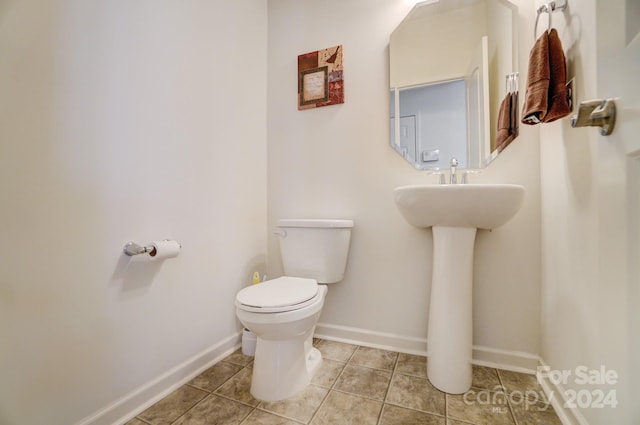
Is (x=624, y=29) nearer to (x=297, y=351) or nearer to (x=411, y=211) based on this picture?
(x=411, y=211)

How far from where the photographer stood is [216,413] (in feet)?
3.34

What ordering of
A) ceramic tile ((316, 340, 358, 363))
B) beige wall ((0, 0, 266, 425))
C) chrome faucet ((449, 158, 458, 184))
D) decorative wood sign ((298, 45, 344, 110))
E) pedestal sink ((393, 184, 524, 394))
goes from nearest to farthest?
beige wall ((0, 0, 266, 425)), pedestal sink ((393, 184, 524, 394)), chrome faucet ((449, 158, 458, 184)), ceramic tile ((316, 340, 358, 363)), decorative wood sign ((298, 45, 344, 110))

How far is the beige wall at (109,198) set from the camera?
76 centimetres

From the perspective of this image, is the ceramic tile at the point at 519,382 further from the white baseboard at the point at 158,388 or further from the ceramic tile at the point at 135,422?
the ceramic tile at the point at 135,422

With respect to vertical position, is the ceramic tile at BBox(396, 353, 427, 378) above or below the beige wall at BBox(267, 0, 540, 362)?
below

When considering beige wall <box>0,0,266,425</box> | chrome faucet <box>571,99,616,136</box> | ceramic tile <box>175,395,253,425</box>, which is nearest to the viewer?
chrome faucet <box>571,99,616,136</box>

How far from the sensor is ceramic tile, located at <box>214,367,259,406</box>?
1097 millimetres

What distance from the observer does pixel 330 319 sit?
1645mm

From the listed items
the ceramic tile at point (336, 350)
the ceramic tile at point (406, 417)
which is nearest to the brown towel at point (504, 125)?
the ceramic tile at point (406, 417)

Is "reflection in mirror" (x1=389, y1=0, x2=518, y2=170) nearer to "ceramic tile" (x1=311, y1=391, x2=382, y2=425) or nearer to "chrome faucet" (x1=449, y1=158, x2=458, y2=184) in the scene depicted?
"chrome faucet" (x1=449, y1=158, x2=458, y2=184)

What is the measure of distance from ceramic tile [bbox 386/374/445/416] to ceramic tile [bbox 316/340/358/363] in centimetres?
29

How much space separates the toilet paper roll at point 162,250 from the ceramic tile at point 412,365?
3.82ft

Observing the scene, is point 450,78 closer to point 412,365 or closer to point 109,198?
point 412,365

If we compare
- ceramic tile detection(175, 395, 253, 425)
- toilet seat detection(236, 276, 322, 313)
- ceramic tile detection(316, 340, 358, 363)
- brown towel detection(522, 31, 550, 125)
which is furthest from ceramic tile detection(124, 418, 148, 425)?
brown towel detection(522, 31, 550, 125)
